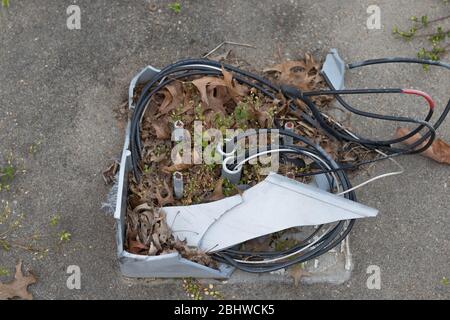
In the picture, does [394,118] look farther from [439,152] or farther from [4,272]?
[4,272]

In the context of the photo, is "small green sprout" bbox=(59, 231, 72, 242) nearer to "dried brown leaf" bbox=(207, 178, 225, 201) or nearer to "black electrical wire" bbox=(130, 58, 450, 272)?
"black electrical wire" bbox=(130, 58, 450, 272)

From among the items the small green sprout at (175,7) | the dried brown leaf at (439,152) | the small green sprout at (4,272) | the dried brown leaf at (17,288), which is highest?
the small green sprout at (175,7)

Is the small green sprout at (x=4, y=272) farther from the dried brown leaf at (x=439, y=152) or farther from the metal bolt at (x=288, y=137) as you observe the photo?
the dried brown leaf at (x=439, y=152)

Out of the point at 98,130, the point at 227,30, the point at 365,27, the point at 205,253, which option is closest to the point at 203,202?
the point at 205,253

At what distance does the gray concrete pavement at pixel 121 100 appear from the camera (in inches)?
132

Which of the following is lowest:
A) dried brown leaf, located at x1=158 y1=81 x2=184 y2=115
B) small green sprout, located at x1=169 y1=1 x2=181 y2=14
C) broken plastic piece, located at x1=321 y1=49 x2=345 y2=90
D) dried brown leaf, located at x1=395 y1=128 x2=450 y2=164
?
dried brown leaf, located at x1=395 y1=128 x2=450 y2=164


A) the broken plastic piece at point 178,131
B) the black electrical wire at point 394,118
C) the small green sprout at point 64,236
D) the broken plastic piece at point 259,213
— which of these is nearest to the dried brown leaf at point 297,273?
the broken plastic piece at point 259,213

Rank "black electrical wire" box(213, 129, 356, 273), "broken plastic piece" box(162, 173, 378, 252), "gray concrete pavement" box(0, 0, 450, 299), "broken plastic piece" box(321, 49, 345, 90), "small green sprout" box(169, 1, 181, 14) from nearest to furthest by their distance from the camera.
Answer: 1. "broken plastic piece" box(162, 173, 378, 252)
2. "black electrical wire" box(213, 129, 356, 273)
3. "gray concrete pavement" box(0, 0, 450, 299)
4. "broken plastic piece" box(321, 49, 345, 90)
5. "small green sprout" box(169, 1, 181, 14)

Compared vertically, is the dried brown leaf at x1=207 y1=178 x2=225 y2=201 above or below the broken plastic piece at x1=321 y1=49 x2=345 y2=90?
below

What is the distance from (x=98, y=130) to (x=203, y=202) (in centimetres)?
72

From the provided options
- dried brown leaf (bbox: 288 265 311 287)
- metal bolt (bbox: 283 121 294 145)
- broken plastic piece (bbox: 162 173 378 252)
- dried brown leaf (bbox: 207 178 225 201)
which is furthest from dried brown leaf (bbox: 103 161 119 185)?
dried brown leaf (bbox: 288 265 311 287)

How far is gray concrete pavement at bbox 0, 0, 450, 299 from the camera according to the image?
11.0 ft

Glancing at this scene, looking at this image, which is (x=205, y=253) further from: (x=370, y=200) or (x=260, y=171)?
(x=370, y=200)

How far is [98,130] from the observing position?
3.59m
